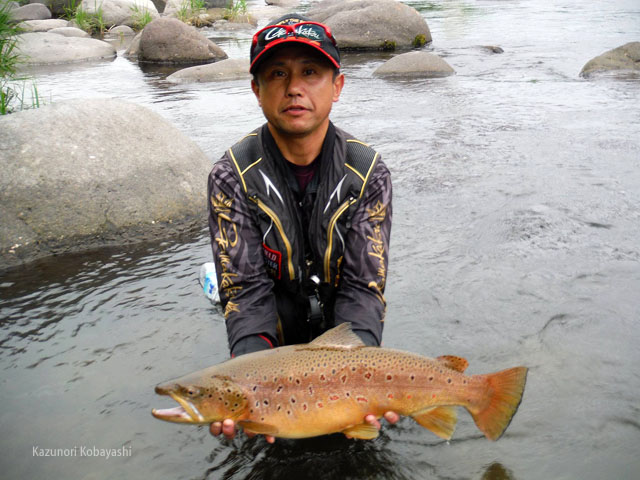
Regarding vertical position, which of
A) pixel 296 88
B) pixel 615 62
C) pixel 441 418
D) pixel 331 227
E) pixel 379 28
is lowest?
pixel 441 418

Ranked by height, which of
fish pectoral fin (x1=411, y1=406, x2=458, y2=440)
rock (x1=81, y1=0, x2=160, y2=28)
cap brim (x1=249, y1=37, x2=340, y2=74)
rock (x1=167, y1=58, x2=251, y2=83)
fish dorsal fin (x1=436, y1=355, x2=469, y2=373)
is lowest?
fish pectoral fin (x1=411, y1=406, x2=458, y2=440)

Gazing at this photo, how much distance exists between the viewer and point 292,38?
305 cm

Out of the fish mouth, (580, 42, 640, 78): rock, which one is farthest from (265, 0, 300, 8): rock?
the fish mouth

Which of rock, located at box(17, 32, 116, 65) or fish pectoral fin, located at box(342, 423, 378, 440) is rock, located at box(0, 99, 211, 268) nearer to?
fish pectoral fin, located at box(342, 423, 378, 440)

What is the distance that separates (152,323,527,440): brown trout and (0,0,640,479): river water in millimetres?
699

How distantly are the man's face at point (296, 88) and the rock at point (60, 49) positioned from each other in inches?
623

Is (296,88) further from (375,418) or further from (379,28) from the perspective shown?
(379,28)

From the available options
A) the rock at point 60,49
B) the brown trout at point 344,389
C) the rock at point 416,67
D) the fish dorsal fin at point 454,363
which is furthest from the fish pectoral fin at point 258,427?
the rock at point 60,49

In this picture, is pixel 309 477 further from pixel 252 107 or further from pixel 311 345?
pixel 252 107

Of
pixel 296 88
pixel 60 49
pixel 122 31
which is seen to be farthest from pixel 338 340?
pixel 122 31

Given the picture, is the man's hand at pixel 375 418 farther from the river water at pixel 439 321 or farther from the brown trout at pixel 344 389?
the river water at pixel 439 321

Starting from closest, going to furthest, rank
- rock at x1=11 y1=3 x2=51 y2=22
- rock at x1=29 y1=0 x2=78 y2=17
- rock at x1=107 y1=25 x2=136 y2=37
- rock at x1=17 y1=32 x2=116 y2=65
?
rock at x1=17 y1=32 x2=116 y2=65
rock at x1=107 y1=25 x2=136 y2=37
rock at x1=11 y1=3 x2=51 y2=22
rock at x1=29 y1=0 x2=78 y2=17

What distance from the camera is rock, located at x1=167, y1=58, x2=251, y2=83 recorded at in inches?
570

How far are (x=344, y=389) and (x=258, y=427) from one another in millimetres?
408
